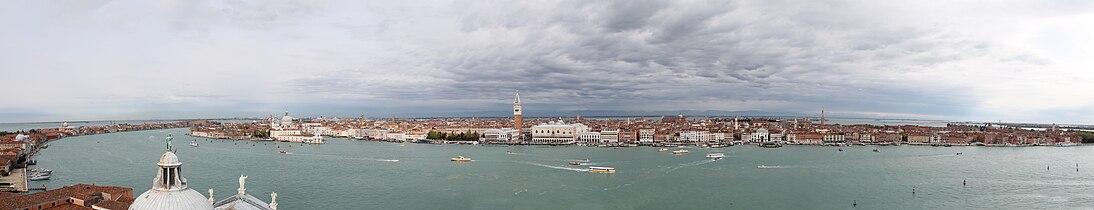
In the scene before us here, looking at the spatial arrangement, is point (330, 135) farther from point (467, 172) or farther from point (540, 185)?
point (540, 185)

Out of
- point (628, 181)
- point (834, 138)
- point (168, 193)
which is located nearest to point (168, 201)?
point (168, 193)

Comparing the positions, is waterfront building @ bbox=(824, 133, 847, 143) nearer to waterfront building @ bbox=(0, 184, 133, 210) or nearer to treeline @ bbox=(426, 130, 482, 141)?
treeline @ bbox=(426, 130, 482, 141)

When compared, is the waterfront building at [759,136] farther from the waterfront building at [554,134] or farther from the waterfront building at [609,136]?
the waterfront building at [554,134]

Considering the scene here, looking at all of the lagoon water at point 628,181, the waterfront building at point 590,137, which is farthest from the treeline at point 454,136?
the lagoon water at point 628,181

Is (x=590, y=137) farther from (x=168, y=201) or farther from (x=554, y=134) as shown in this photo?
(x=168, y=201)

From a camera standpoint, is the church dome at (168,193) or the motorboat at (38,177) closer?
the church dome at (168,193)

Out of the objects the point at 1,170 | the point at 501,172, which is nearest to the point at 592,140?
the point at 501,172

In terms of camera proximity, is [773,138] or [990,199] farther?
[773,138]
